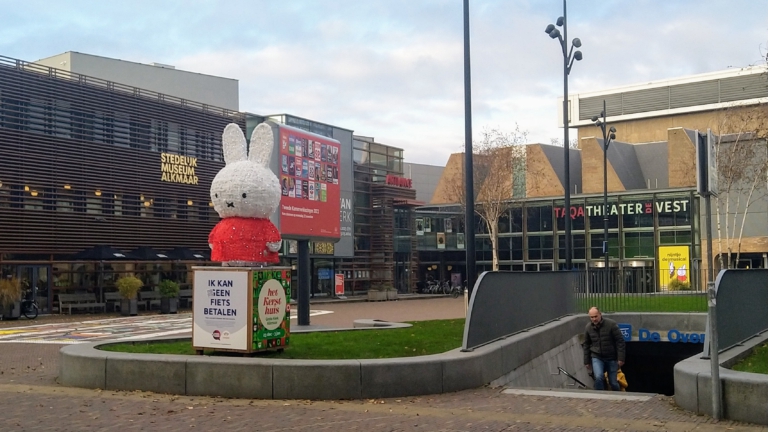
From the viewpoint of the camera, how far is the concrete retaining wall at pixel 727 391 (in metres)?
8.93

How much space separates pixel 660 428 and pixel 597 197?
171 feet

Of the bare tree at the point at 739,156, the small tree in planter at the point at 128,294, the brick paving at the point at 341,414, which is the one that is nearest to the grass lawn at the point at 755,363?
the brick paving at the point at 341,414

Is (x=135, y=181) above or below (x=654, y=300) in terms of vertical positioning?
above

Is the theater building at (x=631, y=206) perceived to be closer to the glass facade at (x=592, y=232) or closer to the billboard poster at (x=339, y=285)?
the glass facade at (x=592, y=232)

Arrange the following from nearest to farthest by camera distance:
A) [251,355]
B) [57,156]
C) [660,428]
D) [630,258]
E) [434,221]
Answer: [660,428] < [251,355] < [57,156] < [630,258] < [434,221]

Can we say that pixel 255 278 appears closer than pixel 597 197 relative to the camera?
Yes

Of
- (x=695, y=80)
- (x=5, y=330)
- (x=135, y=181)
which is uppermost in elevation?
(x=695, y=80)

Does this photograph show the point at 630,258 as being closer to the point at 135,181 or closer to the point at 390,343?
the point at 135,181

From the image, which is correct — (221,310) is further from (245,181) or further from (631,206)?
(631,206)

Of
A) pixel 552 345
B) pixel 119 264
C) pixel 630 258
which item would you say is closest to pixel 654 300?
pixel 552 345

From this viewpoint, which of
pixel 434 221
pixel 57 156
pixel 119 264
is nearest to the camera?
pixel 57 156

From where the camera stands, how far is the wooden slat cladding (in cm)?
3469

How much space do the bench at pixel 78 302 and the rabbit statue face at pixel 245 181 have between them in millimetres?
22286

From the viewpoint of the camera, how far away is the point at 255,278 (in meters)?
12.9
